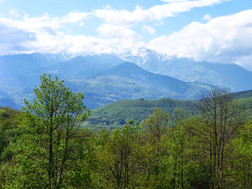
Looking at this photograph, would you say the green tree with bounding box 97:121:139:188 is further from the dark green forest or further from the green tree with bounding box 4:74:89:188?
the green tree with bounding box 4:74:89:188

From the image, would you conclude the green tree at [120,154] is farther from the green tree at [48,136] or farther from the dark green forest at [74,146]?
the green tree at [48,136]

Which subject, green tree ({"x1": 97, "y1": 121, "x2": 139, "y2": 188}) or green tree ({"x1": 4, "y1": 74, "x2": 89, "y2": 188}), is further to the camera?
green tree ({"x1": 97, "y1": 121, "x2": 139, "y2": 188})

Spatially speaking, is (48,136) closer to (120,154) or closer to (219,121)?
(120,154)

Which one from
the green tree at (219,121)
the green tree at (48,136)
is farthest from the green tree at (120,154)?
the green tree at (219,121)

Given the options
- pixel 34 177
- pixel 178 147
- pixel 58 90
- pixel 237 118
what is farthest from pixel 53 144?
pixel 237 118

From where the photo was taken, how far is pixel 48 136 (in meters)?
26.9

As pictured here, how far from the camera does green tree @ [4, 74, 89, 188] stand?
24797 millimetres

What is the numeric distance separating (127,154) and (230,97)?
18182mm

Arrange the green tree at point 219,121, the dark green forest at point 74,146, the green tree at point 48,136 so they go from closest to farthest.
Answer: the green tree at point 48,136
the dark green forest at point 74,146
the green tree at point 219,121

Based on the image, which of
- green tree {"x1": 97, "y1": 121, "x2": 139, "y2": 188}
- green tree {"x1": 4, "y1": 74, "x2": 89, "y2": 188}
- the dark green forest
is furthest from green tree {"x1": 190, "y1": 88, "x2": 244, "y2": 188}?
green tree {"x1": 4, "y1": 74, "x2": 89, "y2": 188}

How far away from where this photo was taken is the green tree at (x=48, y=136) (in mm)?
24797

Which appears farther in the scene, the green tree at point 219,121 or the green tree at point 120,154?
the green tree at point 120,154

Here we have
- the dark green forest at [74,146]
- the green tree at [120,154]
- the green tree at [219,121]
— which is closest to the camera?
the dark green forest at [74,146]

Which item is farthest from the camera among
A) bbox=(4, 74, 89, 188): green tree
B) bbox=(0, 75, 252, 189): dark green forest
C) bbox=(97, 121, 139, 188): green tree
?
bbox=(97, 121, 139, 188): green tree
